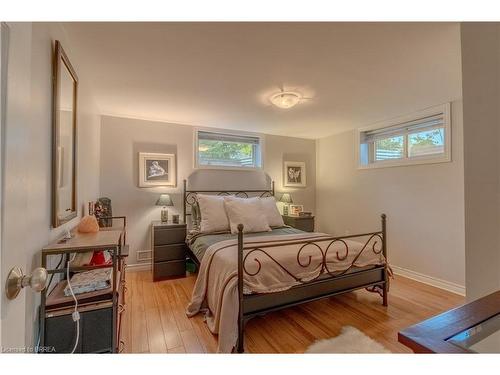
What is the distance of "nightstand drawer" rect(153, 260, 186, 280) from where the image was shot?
3006mm

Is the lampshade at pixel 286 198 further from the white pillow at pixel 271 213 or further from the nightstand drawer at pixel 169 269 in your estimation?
the nightstand drawer at pixel 169 269

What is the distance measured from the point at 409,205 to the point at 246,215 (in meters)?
2.21

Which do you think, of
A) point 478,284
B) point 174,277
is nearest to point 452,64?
point 478,284

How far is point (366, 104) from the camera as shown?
9.43ft

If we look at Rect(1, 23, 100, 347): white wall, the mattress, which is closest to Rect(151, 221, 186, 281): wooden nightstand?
the mattress

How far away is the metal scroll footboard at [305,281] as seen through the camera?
67.2 inches

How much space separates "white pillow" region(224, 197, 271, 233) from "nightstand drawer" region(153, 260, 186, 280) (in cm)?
87

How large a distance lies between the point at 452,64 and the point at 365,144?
1.91 metres

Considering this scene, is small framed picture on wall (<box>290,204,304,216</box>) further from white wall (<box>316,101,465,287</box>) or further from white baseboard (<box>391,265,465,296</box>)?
white baseboard (<box>391,265,465,296</box>)

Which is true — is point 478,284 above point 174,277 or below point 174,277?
above

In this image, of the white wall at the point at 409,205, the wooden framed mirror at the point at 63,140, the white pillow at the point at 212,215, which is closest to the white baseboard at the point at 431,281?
the white wall at the point at 409,205

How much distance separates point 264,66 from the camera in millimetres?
2000

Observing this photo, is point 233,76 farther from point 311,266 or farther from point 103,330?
point 103,330

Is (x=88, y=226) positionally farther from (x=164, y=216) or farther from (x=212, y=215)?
(x=164, y=216)
